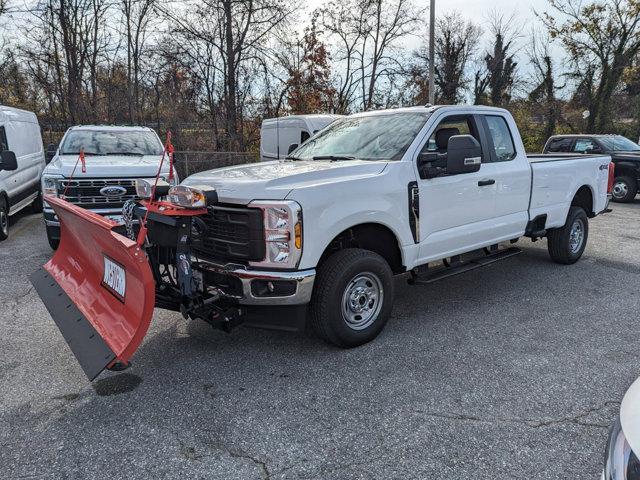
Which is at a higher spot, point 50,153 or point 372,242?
point 50,153

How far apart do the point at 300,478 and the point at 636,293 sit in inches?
191

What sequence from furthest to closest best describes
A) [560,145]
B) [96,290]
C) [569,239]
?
[560,145], [569,239], [96,290]

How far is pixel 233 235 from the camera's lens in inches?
145

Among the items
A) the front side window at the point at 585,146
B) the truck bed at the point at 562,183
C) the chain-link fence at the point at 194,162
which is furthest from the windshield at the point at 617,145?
the chain-link fence at the point at 194,162

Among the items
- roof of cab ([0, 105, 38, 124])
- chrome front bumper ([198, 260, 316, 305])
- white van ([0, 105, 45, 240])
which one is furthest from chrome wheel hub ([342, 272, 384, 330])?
roof of cab ([0, 105, 38, 124])

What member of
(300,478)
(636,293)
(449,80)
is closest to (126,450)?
(300,478)

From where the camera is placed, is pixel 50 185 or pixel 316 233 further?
pixel 50 185

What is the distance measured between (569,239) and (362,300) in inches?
158

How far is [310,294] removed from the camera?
360 cm

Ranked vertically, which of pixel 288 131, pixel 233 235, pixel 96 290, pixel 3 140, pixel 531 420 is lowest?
pixel 531 420

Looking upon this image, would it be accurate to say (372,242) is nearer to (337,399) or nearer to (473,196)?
(473,196)

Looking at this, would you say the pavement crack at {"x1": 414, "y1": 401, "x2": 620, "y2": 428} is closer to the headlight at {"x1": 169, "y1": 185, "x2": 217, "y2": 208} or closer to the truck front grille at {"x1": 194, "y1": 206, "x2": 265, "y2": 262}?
the truck front grille at {"x1": 194, "y1": 206, "x2": 265, "y2": 262}

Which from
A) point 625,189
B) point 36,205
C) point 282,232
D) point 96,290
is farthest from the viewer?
point 625,189

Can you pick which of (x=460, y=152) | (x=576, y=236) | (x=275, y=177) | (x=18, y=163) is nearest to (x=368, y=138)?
(x=460, y=152)
